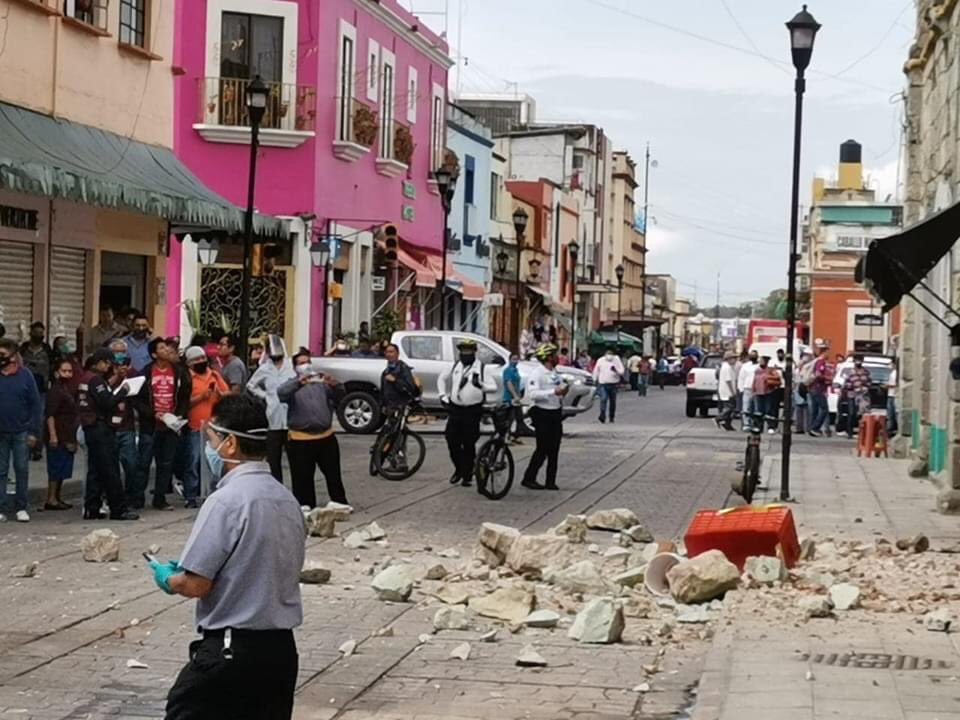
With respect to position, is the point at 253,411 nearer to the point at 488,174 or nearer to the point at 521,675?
the point at 521,675

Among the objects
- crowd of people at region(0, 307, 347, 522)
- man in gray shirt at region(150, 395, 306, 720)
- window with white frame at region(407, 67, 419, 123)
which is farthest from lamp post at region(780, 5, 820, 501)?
window with white frame at region(407, 67, 419, 123)

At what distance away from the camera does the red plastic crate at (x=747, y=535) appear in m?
13.7

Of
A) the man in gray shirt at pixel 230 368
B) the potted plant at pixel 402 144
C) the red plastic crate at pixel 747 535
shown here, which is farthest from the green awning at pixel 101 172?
the potted plant at pixel 402 144

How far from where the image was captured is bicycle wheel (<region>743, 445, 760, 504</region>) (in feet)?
65.5

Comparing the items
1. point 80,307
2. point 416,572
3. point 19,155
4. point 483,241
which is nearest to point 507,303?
point 483,241

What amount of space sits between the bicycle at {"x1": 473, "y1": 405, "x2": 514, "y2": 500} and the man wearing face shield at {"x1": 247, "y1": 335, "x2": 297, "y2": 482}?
236 centimetres

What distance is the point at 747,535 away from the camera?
44.9 ft

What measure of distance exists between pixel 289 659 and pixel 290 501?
1.81 feet

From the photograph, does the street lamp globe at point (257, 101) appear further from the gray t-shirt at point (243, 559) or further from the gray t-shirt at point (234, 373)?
the gray t-shirt at point (243, 559)

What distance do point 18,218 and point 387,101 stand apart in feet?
71.5

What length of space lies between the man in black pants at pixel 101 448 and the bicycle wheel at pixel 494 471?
4.52 meters

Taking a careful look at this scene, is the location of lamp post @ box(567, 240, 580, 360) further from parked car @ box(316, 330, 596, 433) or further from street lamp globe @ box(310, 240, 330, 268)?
parked car @ box(316, 330, 596, 433)

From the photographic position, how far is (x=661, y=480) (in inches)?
952

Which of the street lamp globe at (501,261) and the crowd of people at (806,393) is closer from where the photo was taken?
the crowd of people at (806,393)
